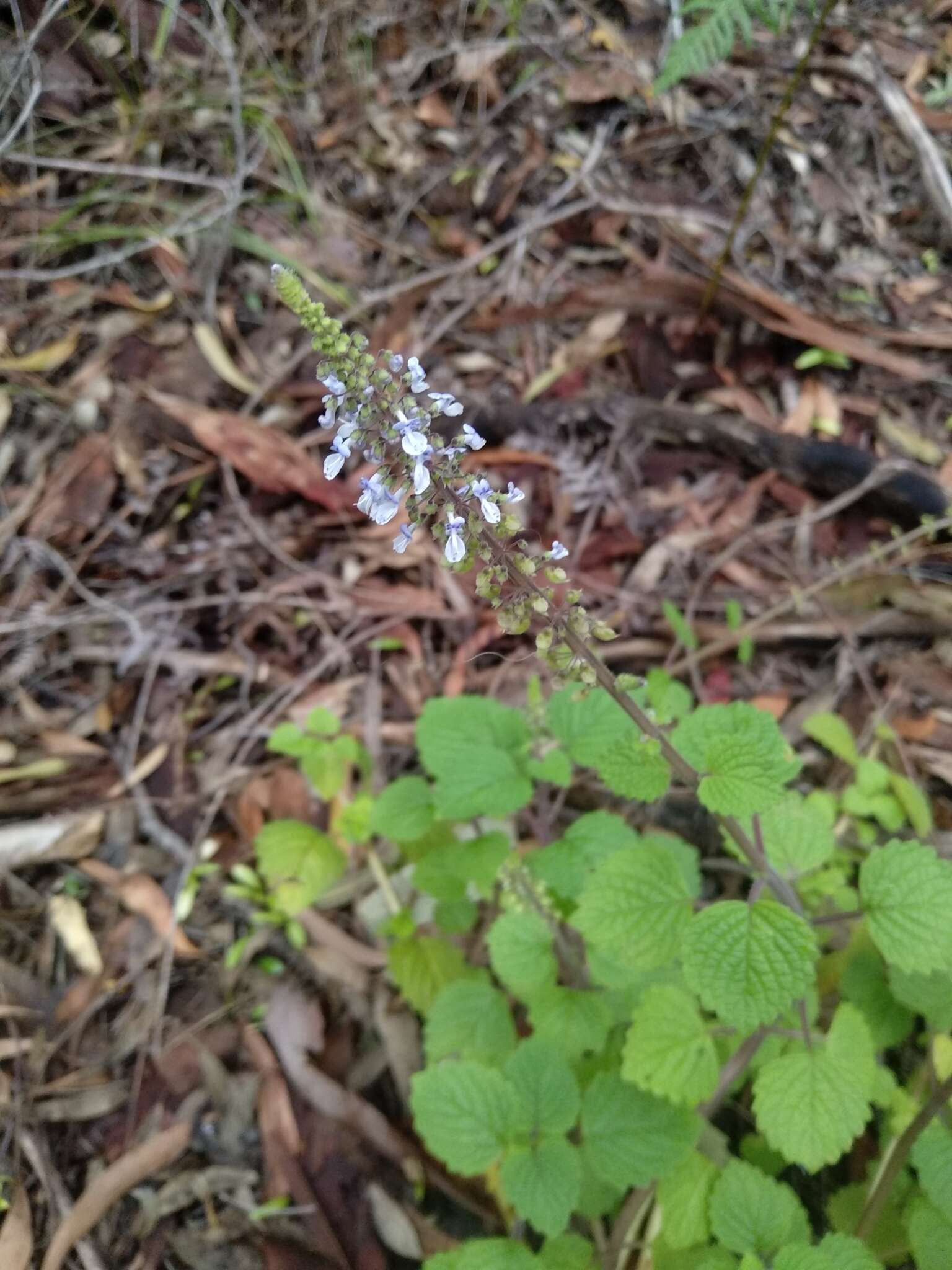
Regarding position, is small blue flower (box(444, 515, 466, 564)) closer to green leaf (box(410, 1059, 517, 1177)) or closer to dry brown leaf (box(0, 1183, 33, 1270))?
green leaf (box(410, 1059, 517, 1177))

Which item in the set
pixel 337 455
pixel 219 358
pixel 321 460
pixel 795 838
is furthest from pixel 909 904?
pixel 219 358

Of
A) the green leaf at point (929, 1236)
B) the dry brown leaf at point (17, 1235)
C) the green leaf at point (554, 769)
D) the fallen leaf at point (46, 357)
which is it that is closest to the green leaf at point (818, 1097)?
the green leaf at point (929, 1236)

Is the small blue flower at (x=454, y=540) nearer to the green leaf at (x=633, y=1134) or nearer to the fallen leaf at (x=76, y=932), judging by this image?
the green leaf at (x=633, y=1134)

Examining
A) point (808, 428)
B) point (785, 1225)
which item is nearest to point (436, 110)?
point (808, 428)

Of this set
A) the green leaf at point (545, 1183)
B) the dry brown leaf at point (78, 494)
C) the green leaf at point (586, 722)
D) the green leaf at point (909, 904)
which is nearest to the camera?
the green leaf at point (909, 904)

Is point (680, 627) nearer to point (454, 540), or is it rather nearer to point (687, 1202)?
point (687, 1202)

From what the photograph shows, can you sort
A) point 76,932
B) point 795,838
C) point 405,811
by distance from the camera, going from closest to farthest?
point 795,838 → point 405,811 → point 76,932
